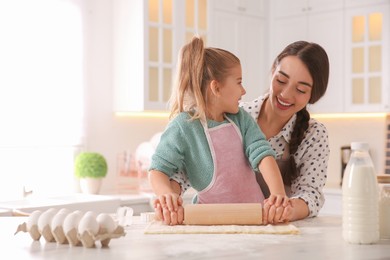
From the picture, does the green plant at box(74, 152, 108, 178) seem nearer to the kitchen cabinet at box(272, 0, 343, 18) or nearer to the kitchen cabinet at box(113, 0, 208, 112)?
the kitchen cabinet at box(113, 0, 208, 112)

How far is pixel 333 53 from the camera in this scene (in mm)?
5172

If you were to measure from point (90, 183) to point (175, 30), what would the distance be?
126 centimetres

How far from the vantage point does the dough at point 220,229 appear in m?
1.61

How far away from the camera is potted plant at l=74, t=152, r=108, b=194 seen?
4.48 m

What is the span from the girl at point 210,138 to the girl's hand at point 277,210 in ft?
0.44

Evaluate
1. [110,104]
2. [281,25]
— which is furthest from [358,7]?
[110,104]

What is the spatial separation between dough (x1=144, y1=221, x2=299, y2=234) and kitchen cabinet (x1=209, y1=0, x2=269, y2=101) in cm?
360

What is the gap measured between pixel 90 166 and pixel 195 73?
8.59ft

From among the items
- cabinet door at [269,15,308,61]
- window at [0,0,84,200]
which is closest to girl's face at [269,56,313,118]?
window at [0,0,84,200]

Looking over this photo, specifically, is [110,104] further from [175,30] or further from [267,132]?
[267,132]

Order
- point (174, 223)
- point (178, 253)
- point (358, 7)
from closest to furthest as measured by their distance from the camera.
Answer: point (178, 253) < point (174, 223) < point (358, 7)

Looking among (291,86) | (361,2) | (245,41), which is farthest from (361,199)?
(245,41)

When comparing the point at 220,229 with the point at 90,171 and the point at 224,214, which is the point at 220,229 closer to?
the point at 224,214

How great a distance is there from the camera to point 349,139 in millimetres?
5383
